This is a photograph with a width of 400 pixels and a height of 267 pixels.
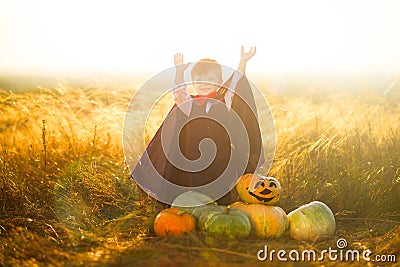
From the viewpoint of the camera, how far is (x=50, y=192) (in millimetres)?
4305

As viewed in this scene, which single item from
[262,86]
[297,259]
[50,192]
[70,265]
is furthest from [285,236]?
[262,86]

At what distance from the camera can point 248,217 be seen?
3.62 metres

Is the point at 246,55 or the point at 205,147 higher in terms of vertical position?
the point at 246,55

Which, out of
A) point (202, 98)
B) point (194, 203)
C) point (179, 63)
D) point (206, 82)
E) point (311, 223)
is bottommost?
point (311, 223)

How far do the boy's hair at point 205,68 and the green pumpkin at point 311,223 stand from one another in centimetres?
116

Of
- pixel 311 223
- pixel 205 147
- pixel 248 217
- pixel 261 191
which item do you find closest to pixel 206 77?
pixel 205 147

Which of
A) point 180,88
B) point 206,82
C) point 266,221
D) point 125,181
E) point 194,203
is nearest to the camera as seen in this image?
point 266,221

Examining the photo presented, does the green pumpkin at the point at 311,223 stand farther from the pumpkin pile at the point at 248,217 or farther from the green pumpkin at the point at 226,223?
the green pumpkin at the point at 226,223

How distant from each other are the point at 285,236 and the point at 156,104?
208 centimetres

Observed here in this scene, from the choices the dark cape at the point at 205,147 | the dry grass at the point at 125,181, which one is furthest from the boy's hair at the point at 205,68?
the dry grass at the point at 125,181

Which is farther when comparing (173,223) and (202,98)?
(202,98)

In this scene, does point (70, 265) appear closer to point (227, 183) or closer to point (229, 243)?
point (229, 243)

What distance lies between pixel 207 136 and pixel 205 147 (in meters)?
0.08

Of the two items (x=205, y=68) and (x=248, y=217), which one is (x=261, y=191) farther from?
(x=205, y=68)
